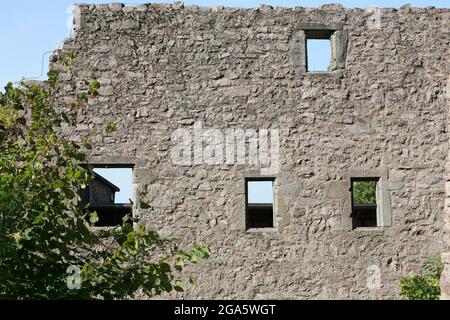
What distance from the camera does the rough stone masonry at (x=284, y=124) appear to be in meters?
9.88

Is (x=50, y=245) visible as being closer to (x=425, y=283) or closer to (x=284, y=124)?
(x=284, y=124)

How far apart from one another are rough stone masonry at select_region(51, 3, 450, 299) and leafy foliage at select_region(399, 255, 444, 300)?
145 mm

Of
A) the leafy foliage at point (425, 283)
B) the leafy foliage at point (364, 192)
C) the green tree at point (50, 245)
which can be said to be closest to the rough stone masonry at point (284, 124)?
the leafy foliage at point (425, 283)

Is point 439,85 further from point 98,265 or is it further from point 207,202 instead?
point 98,265

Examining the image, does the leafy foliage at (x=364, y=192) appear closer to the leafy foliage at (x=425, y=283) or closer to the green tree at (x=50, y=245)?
the leafy foliage at (x=425, y=283)

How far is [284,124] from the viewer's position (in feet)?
33.0

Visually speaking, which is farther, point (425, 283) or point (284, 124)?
point (284, 124)

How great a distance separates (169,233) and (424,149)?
11.5ft

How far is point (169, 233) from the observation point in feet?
32.1

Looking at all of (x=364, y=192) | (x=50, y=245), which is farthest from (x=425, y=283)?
(x=364, y=192)

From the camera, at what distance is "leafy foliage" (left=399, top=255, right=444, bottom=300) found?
938 centimetres

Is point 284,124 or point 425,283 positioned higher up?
point 284,124

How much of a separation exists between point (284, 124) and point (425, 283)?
2652mm
